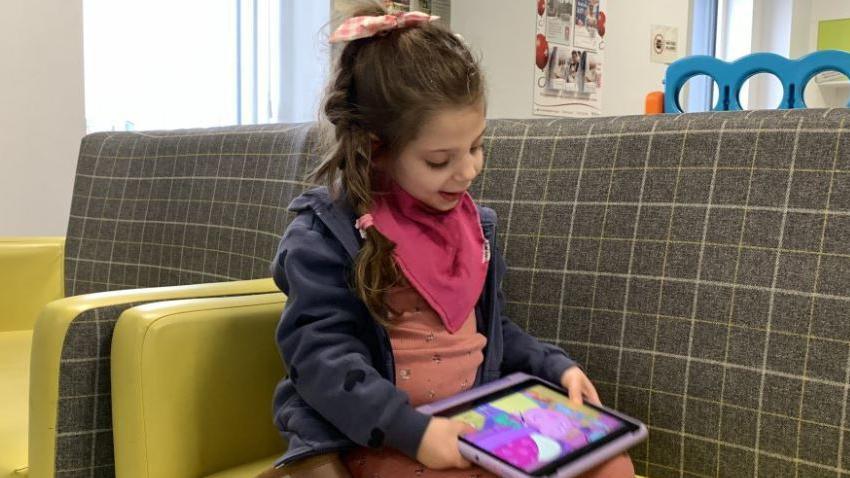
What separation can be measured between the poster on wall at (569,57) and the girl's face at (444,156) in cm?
213

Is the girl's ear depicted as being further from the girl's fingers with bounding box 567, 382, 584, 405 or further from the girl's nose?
the girl's fingers with bounding box 567, 382, 584, 405

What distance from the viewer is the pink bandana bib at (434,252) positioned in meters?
1.01

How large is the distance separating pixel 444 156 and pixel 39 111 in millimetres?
1658

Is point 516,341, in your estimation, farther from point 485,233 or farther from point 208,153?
point 208,153

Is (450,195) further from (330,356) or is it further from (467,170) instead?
(330,356)

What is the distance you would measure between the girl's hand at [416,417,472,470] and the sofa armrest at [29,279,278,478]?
442 mm

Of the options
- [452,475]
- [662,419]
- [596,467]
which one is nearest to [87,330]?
[452,475]

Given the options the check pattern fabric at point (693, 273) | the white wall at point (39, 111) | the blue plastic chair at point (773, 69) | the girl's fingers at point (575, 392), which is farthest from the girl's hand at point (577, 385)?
the white wall at point (39, 111)

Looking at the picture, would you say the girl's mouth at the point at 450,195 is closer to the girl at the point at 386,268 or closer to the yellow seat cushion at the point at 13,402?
the girl at the point at 386,268

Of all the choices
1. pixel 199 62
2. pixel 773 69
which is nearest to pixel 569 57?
pixel 199 62

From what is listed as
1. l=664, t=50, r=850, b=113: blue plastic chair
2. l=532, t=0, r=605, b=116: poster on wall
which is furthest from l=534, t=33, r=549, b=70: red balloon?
l=664, t=50, r=850, b=113: blue plastic chair

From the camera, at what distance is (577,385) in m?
1.04

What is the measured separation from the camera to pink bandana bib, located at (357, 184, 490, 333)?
1014mm

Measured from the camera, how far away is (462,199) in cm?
112
